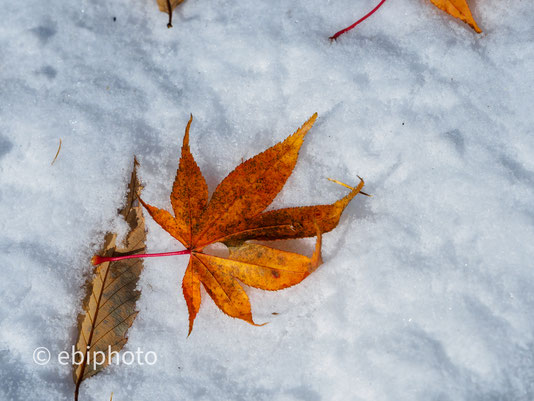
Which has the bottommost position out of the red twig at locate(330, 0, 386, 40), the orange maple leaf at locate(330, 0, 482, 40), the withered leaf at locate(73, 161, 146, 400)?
the withered leaf at locate(73, 161, 146, 400)

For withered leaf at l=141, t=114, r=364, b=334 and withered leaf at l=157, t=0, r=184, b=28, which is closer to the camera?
withered leaf at l=141, t=114, r=364, b=334

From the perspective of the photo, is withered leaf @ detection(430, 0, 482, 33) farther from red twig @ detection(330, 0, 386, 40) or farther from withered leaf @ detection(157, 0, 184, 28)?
withered leaf @ detection(157, 0, 184, 28)

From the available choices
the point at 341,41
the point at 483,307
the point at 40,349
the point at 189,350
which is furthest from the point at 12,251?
the point at 483,307

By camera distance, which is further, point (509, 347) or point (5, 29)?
point (5, 29)

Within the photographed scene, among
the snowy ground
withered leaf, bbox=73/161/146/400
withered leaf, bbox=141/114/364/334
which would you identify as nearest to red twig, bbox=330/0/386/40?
the snowy ground

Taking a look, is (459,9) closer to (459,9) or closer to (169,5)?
(459,9)

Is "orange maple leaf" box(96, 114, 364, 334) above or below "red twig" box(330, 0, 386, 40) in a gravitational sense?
below

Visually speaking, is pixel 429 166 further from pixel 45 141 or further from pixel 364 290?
pixel 45 141
